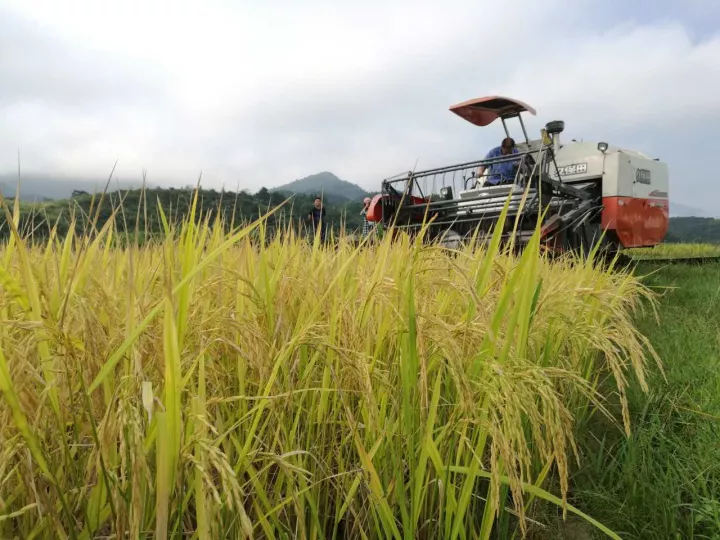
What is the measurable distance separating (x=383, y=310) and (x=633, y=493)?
980mm

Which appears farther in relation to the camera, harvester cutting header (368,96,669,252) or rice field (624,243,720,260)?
rice field (624,243,720,260)

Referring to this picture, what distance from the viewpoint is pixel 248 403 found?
3.83 ft

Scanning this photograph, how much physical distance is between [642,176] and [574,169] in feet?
3.56

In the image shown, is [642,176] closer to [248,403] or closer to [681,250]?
[248,403]

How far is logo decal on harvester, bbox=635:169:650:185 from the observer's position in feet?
24.4

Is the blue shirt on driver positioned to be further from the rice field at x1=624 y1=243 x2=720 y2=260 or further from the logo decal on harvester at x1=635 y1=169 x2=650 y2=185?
the rice field at x1=624 y1=243 x2=720 y2=260

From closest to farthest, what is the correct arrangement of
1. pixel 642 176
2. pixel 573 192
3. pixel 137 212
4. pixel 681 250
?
pixel 137 212
pixel 573 192
pixel 642 176
pixel 681 250

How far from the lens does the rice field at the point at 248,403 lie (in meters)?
0.70

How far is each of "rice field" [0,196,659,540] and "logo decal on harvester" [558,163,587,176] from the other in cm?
687

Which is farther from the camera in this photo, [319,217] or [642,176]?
[642,176]

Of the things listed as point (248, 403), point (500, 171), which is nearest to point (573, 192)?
point (500, 171)

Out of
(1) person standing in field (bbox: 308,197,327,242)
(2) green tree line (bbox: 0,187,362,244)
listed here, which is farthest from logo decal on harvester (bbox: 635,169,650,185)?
(2) green tree line (bbox: 0,187,362,244)

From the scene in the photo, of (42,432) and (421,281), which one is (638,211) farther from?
(42,432)

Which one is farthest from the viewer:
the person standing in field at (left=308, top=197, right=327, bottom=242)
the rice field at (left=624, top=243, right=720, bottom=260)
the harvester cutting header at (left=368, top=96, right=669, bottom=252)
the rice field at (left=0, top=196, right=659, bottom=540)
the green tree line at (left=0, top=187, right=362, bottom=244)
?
the rice field at (left=624, top=243, right=720, bottom=260)
